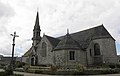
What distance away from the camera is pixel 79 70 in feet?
74.8

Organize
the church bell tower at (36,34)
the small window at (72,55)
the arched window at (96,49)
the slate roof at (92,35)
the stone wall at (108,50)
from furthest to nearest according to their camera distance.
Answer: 1. the church bell tower at (36,34)
2. the arched window at (96,49)
3. the slate roof at (92,35)
4. the stone wall at (108,50)
5. the small window at (72,55)

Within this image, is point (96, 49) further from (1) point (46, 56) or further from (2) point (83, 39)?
(1) point (46, 56)

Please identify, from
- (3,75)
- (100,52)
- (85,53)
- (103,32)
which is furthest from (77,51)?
(3,75)

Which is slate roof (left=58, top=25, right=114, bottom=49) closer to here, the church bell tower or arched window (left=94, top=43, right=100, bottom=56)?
arched window (left=94, top=43, right=100, bottom=56)

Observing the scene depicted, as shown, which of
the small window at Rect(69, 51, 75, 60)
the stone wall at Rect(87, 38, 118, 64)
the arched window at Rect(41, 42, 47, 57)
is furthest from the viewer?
the arched window at Rect(41, 42, 47, 57)

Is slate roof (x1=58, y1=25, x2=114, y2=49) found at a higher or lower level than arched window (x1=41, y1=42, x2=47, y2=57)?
higher

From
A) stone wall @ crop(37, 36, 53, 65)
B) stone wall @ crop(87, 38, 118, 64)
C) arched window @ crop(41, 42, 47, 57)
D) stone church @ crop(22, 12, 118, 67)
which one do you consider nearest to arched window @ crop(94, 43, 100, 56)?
stone church @ crop(22, 12, 118, 67)

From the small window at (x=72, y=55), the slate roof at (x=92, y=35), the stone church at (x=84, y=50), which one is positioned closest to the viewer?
the stone church at (x=84, y=50)

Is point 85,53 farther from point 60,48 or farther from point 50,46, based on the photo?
point 50,46

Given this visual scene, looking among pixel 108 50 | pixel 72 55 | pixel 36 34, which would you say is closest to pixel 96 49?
pixel 108 50

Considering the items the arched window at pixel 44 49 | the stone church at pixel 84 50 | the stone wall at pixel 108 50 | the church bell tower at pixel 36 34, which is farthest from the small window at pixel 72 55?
the church bell tower at pixel 36 34

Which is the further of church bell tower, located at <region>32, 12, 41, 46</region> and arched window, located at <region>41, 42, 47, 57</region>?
church bell tower, located at <region>32, 12, 41, 46</region>

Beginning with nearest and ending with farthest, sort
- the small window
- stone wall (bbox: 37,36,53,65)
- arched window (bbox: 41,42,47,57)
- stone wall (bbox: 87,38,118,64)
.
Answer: the small window, stone wall (bbox: 87,38,118,64), stone wall (bbox: 37,36,53,65), arched window (bbox: 41,42,47,57)

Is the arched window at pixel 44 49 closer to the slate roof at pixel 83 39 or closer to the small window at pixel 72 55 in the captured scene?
the slate roof at pixel 83 39
